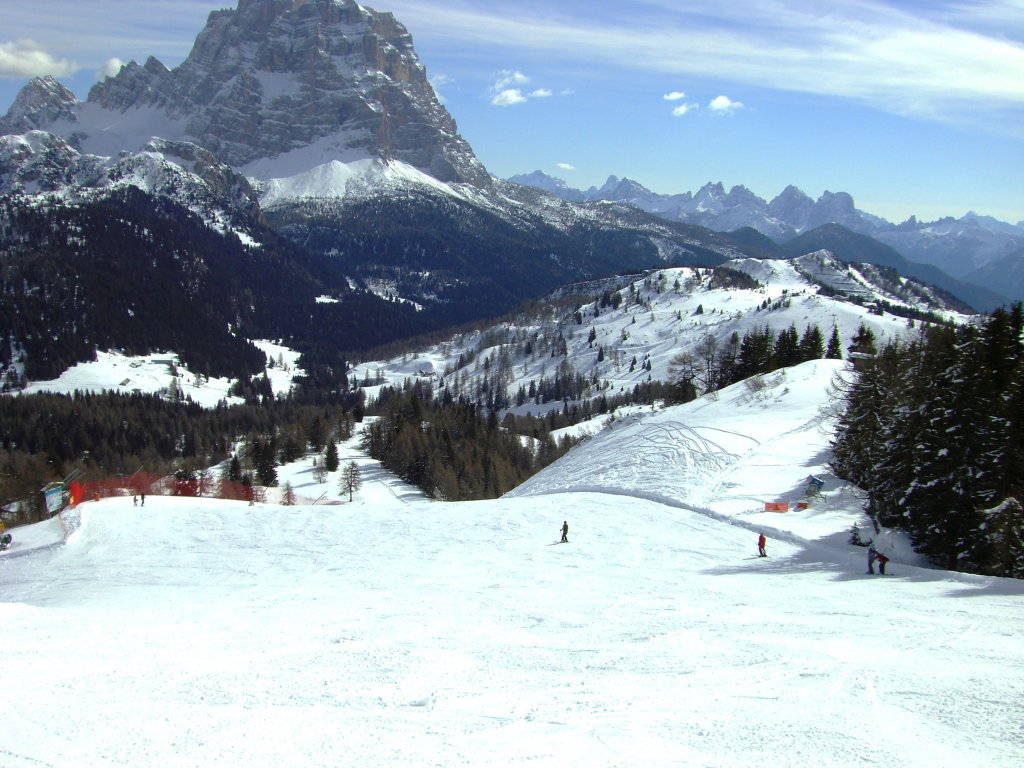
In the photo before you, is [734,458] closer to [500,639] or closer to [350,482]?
[500,639]

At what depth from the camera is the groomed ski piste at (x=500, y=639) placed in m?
14.8

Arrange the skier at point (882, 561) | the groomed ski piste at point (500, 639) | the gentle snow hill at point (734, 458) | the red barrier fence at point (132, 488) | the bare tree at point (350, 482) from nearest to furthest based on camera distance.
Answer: the groomed ski piste at point (500, 639), the skier at point (882, 561), the gentle snow hill at point (734, 458), the red barrier fence at point (132, 488), the bare tree at point (350, 482)

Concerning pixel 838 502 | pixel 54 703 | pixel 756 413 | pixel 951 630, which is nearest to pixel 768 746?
pixel 951 630

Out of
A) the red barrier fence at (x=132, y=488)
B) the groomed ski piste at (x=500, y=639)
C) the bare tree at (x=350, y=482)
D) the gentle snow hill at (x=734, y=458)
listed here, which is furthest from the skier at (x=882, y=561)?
the bare tree at (x=350, y=482)

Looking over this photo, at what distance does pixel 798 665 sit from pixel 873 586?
478 inches

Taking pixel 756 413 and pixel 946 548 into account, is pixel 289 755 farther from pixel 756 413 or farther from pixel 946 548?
pixel 756 413

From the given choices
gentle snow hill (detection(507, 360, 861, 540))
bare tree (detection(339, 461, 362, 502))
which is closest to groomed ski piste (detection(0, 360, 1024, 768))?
gentle snow hill (detection(507, 360, 861, 540))

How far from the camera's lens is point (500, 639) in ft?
75.0

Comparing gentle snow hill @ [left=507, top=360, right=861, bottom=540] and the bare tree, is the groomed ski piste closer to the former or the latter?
gentle snow hill @ [left=507, top=360, right=861, bottom=540]

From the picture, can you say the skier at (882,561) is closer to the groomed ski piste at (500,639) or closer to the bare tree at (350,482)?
the groomed ski piste at (500,639)

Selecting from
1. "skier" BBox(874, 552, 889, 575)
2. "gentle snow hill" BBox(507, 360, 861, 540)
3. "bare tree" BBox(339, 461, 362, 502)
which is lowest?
"bare tree" BBox(339, 461, 362, 502)

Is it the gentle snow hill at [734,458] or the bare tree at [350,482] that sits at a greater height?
the gentle snow hill at [734,458]

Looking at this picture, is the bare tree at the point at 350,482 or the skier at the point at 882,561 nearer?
the skier at the point at 882,561

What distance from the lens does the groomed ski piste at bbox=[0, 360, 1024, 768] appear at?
14.8m
